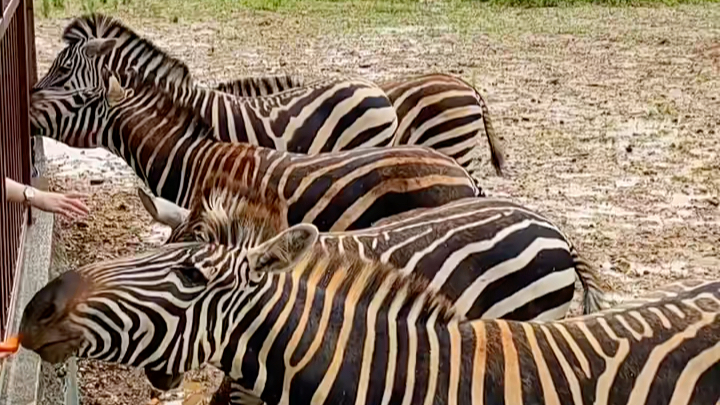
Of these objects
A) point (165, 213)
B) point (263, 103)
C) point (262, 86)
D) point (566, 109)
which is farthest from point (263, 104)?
point (566, 109)

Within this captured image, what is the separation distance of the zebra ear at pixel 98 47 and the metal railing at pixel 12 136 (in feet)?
1.40

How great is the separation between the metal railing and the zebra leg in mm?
933

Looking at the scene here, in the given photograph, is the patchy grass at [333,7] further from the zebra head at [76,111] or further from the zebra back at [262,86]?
the zebra head at [76,111]

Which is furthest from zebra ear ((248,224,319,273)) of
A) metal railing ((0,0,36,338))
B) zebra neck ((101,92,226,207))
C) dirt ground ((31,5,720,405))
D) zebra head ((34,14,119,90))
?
zebra head ((34,14,119,90))

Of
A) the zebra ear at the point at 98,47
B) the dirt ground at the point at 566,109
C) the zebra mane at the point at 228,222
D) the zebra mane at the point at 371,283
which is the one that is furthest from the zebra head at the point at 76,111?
the zebra mane at the point at 371,283

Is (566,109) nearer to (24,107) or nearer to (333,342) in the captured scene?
(24,107)

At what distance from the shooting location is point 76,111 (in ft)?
20.7

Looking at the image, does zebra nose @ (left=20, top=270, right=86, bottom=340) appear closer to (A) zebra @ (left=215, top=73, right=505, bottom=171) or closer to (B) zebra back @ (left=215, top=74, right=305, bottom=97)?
(B) zebra back @ (left=215, top=74, right=305, bottom=97)

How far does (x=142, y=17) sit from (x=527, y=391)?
13.9 m

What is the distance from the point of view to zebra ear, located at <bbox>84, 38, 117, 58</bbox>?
22.9ft

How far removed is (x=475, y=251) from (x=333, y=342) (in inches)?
52.7

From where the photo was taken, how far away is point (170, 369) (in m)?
3.14

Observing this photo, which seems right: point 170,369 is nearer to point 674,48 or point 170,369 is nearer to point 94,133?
point 94,133

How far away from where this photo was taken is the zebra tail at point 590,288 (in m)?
4.76
